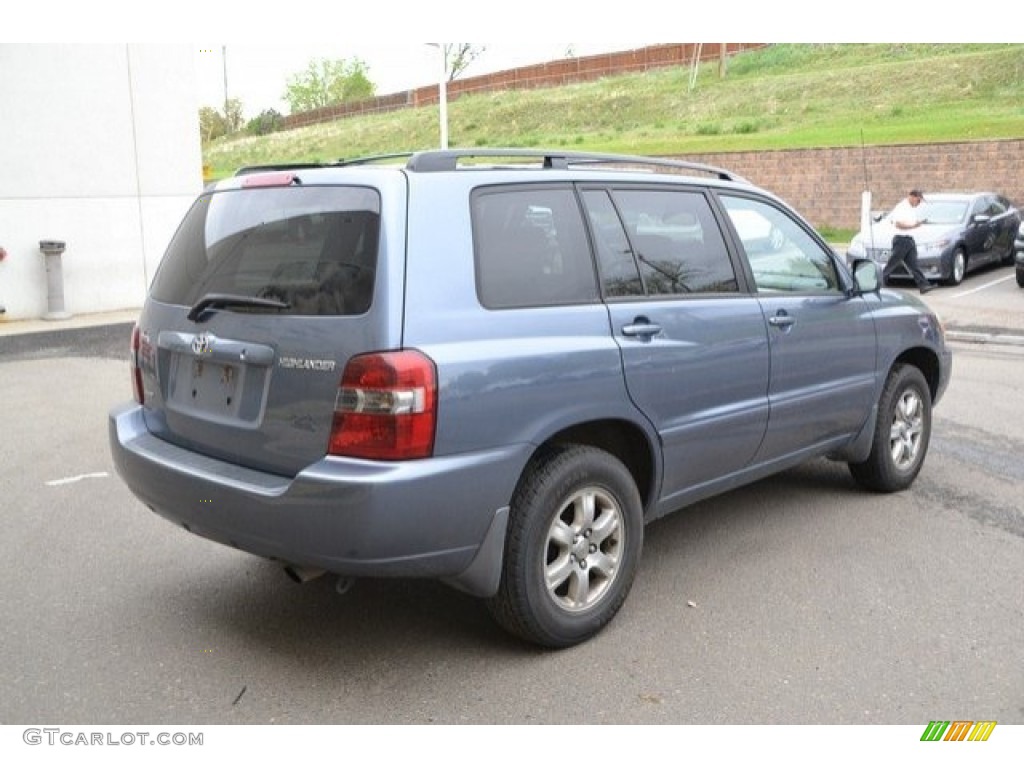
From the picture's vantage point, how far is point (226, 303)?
3648mm

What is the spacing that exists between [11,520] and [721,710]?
13.0 ft

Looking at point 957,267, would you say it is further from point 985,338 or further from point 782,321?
point 782,321

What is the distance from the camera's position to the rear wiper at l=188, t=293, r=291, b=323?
3.50 m

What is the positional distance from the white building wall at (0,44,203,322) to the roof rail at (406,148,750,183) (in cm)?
1078

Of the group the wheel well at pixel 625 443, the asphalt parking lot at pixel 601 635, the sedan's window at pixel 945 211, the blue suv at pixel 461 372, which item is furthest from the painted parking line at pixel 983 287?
the wheel well at pixel 625 443

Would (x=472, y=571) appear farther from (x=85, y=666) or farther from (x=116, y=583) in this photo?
(x=116, y=583)

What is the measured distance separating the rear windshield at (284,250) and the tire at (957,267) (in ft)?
49.6

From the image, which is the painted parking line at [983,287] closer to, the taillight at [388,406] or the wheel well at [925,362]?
the wheel well at [925,362]

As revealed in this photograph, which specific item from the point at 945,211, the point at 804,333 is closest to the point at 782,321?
the point at 804,333

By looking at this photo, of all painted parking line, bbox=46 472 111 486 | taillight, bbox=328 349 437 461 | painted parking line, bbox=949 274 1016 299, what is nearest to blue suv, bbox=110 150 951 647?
taillight, bbox=328 349 437 461

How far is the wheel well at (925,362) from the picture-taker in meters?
5.74

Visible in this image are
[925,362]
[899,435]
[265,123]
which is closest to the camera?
[899,435]

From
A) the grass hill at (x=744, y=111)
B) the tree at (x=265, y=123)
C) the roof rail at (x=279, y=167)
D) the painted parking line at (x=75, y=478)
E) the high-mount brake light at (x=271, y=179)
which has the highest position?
the tree at (x=265, y=123)

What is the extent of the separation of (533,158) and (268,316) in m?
1.49
